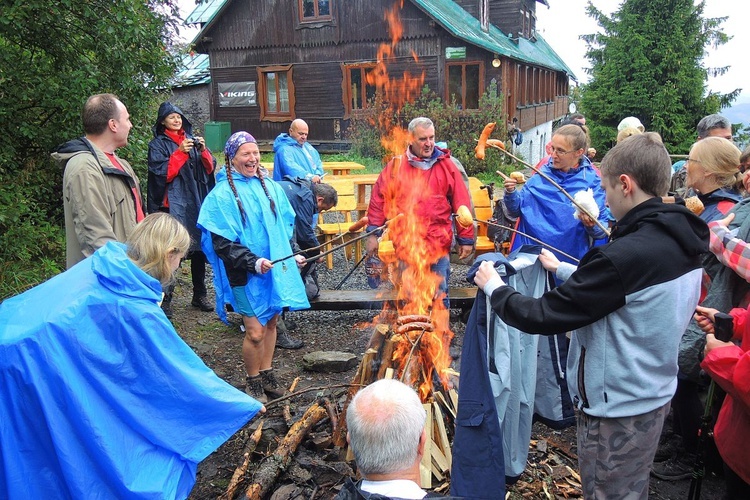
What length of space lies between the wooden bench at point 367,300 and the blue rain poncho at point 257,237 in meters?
1.87

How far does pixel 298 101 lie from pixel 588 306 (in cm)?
2139

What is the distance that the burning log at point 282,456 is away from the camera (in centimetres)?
349

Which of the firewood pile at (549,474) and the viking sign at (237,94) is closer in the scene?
the firewood pile at (549,474)

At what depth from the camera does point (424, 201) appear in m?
5.66

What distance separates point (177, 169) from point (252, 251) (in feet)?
7.84

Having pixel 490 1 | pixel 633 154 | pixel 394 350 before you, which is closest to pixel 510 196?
pixel 394 350

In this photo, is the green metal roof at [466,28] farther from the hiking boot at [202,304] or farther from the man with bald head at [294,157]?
the hiking boot at [202,304]

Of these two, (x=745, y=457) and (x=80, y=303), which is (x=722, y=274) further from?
(x=80, y=303)

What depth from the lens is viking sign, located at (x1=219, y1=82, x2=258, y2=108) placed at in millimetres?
23094

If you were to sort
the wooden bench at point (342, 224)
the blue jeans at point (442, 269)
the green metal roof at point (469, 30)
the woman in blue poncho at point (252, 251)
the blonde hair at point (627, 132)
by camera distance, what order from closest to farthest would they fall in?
the woman in blue poncho at point (252, 251) < the blue jeans at point (442, 269) < the blonde hair at point (627, 132) < the wooden bench at point (342, 224) < the green metal roof at point (469, 30)

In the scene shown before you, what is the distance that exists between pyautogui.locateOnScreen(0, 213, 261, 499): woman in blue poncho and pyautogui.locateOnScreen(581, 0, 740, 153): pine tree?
17.2 m

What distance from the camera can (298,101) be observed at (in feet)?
74.0

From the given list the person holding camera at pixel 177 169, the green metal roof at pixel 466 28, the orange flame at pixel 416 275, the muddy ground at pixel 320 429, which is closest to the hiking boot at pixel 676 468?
the muddy ground at pixel 320 429

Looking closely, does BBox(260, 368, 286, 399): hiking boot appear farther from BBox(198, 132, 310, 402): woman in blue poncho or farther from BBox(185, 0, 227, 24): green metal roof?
BBox(185, 0, 227, 24): green metal roof
